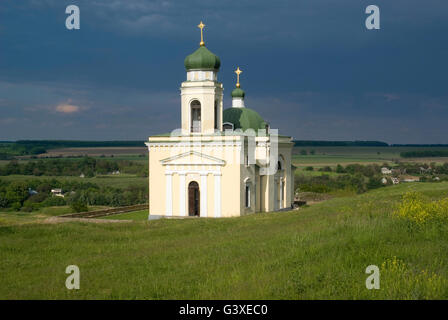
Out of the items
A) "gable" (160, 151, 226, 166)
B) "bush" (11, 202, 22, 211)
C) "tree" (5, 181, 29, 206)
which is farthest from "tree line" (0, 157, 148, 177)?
"gable" (160, 151, 226, 166)

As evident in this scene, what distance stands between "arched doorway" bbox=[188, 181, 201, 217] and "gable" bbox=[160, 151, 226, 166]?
1.27 m

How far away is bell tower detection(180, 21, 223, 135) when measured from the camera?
30.4 metres

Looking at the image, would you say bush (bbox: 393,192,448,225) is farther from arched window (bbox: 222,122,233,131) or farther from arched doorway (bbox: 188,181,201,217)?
arched window (bbox: 222,122,233,131)

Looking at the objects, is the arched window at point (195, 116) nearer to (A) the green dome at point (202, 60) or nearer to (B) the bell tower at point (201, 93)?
(B) the bell tower at point (201, 93)

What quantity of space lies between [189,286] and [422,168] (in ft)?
381

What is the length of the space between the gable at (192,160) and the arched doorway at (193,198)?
1265mm

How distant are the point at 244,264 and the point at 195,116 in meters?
20.0

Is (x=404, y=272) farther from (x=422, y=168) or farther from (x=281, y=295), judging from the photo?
(x=422, y=168)

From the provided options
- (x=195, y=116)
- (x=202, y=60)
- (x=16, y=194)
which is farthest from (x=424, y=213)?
(x=16, y=194)

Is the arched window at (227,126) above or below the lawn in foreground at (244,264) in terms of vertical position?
above

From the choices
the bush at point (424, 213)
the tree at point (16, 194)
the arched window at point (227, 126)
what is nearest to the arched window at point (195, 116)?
the arched window at point (227, 126)

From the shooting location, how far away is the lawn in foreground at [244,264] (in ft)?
31.4
